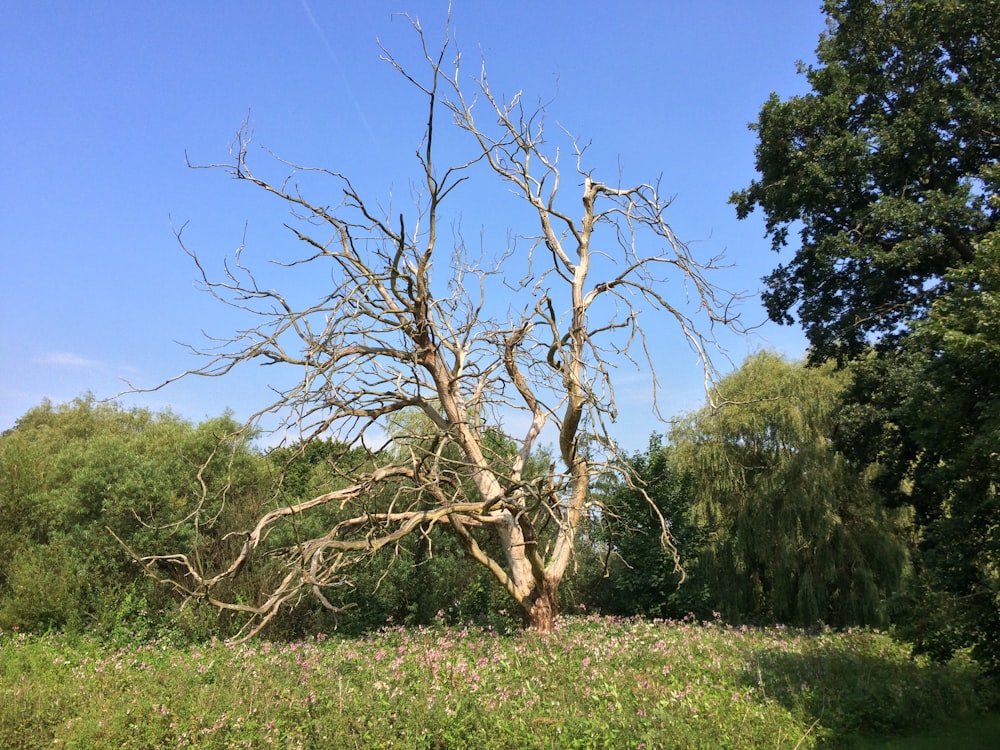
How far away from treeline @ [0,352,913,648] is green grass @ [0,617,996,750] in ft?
14.9

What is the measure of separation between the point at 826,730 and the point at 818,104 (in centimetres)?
1149

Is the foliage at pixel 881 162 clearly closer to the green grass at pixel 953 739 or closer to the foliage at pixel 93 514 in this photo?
the green grass at pixel 953 739

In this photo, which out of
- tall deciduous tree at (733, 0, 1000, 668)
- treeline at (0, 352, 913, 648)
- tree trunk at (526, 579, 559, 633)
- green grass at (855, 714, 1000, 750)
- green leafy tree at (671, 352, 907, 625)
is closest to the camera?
green grass at (855, 714, 1000, 750)

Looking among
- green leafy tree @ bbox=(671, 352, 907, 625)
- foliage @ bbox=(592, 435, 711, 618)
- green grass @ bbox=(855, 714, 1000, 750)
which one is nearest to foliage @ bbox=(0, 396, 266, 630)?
foliage @ bbox=(592, 435, 711, 618)

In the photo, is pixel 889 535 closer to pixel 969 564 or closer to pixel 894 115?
pixel 894 115

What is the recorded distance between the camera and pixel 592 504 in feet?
34.9

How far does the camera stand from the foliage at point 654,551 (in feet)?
55.3

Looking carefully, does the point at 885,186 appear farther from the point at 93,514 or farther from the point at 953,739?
the point at 93,514

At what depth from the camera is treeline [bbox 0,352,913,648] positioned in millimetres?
14922

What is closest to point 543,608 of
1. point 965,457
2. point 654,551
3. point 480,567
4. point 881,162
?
point 965,457

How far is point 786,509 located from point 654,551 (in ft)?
11.0

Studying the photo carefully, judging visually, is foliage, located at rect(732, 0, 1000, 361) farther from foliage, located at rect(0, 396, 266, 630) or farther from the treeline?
foliage, located at rect(0, 396, 266, 630)

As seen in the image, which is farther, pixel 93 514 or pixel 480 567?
pixel 480 567

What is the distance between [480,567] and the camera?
17.4 meters
